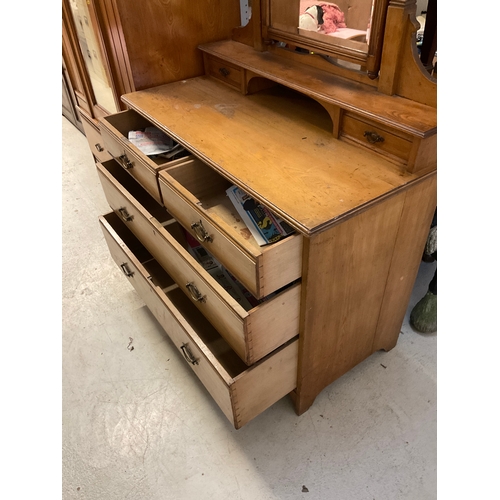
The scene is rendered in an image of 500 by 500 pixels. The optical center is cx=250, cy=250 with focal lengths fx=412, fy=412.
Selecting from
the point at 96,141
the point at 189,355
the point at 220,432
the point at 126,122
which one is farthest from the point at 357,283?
the point at 96,141

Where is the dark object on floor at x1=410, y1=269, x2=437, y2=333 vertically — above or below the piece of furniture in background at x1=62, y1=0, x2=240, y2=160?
below

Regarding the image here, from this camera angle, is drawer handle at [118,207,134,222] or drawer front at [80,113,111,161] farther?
drawer front at [80,113,111,161]

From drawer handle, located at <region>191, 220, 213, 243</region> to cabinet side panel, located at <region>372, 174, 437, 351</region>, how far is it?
53cm

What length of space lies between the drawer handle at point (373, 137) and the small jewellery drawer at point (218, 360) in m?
0.59

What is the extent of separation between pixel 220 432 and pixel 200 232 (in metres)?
0.71

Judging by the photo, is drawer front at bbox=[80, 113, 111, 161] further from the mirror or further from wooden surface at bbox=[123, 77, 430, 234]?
the mirror

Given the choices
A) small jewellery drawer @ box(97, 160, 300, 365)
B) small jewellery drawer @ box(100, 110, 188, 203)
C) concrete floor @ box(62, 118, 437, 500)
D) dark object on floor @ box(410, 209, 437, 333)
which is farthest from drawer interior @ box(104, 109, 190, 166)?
dark object on floor @ box(410, 209, 437, 333)

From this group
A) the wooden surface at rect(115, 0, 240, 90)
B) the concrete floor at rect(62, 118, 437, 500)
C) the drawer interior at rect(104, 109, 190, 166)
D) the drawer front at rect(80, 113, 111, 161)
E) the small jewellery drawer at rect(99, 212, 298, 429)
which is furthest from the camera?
the drawer front at rect(80, 113, 111, 161)

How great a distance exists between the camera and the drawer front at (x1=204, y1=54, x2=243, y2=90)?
57.3 inches

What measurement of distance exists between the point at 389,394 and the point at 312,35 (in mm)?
1215

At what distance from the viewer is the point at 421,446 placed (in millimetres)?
1312

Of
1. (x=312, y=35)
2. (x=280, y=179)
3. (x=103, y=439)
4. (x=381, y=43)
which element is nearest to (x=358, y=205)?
(x=280, y=179)

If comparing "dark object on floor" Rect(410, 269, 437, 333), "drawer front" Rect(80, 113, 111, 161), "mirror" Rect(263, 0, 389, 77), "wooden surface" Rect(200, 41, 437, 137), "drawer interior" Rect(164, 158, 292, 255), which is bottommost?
"dark object on floor" Rect(410, 269, 437, 333)

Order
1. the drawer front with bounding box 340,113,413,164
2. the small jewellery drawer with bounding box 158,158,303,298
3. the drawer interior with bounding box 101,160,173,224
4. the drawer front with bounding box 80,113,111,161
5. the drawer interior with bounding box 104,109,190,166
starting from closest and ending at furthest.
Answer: the small jewellery drawer with bounding box 158,158,303,298
the drawer front with bounding box 340,113,413,164
the drawer interior with bounding box 104,109,190,166
the drawer interior with bounding box 101,160,173,224
the drawer front with bounding box 80,113,111,161
